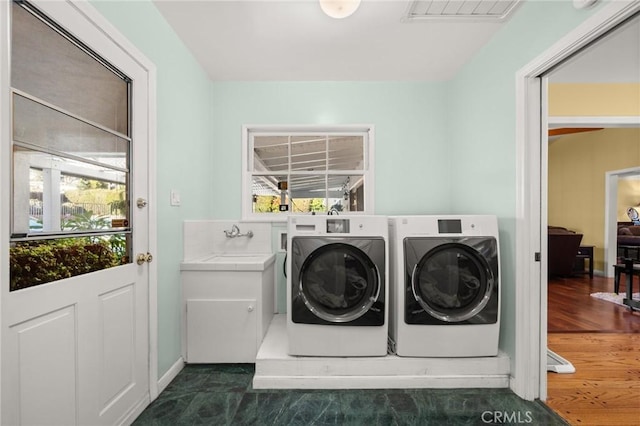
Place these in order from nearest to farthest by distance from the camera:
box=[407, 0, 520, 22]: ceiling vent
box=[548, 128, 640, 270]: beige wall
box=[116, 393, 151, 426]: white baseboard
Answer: box=[116, 393, 151, 426]: white baseboard < box=[407, 0, 520, 22]: ceiling vent < box=[548, 128, 640, 270]: beige wall

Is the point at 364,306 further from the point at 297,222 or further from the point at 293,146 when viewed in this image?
the point at 293,146

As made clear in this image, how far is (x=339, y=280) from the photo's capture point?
1891mm

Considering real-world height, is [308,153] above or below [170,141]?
above

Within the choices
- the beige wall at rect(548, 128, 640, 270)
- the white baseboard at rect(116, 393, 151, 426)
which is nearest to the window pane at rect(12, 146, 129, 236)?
the white baseboard at rect(116, 393, 151, 426)

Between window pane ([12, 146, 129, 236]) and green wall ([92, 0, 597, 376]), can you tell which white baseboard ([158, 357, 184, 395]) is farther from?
window pane ([12, 146, 129, 236])

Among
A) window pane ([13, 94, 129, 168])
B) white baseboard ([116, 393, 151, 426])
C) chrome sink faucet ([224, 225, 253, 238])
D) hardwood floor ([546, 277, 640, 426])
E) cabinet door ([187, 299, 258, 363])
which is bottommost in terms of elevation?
hardwood floor ([546, 277, 640, 426])

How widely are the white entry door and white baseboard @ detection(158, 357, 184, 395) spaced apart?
0.42ft

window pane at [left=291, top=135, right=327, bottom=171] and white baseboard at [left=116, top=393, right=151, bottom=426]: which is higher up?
window pane at [left=291, top=135, right=327, bottom=171]

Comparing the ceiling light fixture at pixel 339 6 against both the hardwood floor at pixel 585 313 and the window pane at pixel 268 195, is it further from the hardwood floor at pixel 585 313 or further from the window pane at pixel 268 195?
the hardwood floor at pixel 585 313

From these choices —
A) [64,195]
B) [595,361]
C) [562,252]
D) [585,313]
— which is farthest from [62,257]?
[562,252]

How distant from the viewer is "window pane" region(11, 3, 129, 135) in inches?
39.2

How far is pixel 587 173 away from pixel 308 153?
655cm

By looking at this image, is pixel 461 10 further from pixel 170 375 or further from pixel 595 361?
pixel 170 375

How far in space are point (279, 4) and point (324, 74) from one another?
0.92 metres
